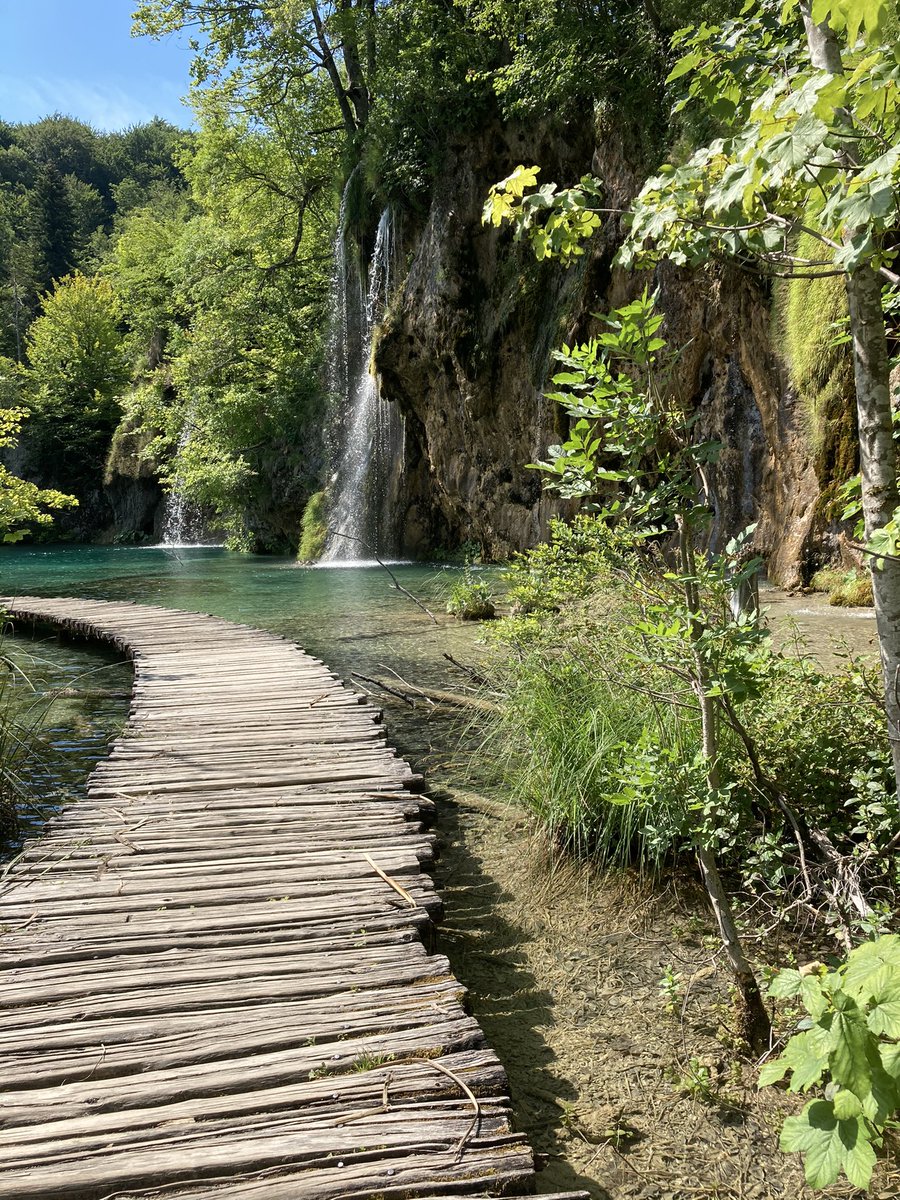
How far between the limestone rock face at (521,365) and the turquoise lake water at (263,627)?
8.16 feet

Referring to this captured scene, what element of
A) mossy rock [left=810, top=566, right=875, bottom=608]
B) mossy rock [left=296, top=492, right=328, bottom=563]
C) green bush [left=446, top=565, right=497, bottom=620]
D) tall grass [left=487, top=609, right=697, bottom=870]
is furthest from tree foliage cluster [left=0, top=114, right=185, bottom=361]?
tall grass [left=487, top=609, right=697, bottom=870]

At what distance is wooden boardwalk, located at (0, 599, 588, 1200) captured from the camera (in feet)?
6.68

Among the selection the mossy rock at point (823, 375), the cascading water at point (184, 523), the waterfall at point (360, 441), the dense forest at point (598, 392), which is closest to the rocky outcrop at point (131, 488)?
the dense forest at point (598, 392)

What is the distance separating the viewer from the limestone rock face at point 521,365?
447 inches

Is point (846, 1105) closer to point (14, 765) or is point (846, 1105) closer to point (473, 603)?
point (14, 765)

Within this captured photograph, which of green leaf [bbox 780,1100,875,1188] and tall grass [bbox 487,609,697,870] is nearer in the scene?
green leaf [bbox 780,1100,875,1188]

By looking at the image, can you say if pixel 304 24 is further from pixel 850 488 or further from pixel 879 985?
pixel 879 985

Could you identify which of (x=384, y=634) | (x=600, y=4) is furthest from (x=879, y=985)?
(x=600, y=4)

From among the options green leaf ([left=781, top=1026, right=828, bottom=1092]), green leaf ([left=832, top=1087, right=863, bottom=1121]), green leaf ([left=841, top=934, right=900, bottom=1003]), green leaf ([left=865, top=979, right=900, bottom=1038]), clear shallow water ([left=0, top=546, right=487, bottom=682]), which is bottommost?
clear shallow water ([left=0, top=546, right=487, bottom=682])

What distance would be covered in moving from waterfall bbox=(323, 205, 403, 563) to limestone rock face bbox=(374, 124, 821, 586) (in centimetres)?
67

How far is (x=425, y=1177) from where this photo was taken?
1.99 metres

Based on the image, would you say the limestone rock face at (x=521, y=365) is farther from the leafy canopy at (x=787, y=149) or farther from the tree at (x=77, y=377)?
the tree at (x=77, y=377)

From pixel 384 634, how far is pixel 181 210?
44.5 m

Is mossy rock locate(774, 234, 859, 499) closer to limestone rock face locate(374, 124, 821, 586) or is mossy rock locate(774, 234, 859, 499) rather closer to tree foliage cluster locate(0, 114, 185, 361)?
limestone rock face locate(374, 124, 821, 586)
